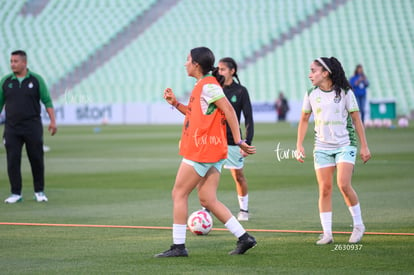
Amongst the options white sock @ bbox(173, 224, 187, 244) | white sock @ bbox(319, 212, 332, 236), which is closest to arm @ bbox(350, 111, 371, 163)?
white sock @ bbox(319, 212, 332, 236)

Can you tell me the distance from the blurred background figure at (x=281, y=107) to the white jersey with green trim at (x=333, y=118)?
35655 millimetres

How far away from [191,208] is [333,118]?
3755mm

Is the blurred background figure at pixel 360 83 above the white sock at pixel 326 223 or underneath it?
above

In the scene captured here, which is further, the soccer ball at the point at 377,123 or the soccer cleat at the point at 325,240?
the soccer ball at the point at 377,123

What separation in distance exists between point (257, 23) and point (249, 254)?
4403 centimetres

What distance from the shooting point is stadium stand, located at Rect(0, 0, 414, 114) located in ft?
158

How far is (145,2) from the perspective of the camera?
53.8 m

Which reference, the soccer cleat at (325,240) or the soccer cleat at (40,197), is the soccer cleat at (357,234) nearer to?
the soccer cleat at (325,240)

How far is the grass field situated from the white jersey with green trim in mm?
1082

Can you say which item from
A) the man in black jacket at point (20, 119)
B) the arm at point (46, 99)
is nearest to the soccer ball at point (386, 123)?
the arm at point (46, 99)

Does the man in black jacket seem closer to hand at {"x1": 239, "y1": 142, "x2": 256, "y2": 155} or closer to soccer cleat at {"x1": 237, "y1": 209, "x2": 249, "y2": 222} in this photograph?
soccer cleat at {"x1": 237, "y1": 209, "x2": 249, "y2": 222}

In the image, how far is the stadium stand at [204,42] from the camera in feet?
158

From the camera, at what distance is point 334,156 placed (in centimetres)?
914

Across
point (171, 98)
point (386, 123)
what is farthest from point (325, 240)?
point (386, 123)
